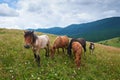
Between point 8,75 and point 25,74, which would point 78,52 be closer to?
point 25,74

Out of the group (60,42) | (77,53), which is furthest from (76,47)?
(60,42)

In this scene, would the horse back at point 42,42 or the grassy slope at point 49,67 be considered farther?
the horse back at point 42,42

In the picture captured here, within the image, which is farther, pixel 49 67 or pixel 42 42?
pixel 42 42

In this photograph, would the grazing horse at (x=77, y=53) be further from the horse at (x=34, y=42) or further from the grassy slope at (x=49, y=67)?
the horse at (x=34, y=42)

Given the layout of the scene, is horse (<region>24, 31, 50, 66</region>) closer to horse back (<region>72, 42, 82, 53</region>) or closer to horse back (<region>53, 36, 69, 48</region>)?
horse back (<region>53, 36, 69, 48</region>)

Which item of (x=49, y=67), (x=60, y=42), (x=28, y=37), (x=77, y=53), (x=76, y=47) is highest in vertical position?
(x=28, y=37)

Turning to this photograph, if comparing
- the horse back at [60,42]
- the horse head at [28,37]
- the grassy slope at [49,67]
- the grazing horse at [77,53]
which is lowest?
the grassy slope at [49,67]

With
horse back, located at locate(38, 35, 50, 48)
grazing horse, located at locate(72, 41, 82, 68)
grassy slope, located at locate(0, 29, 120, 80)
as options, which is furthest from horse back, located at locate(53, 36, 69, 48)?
grazing horse, located at locate(72, 41, 82, 68)

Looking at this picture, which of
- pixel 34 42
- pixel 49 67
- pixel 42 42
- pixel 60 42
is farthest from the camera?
pixel 60 42

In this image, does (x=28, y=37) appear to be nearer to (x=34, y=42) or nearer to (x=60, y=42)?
(x=34, y=42)

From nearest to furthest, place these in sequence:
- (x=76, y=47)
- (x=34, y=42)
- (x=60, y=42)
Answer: (x=34, y=42) < (x=76, y=47) < (x=60, y=42)

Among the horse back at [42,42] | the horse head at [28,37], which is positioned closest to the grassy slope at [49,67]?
the horse back at [42,42]

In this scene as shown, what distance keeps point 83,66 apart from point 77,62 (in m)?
1.78

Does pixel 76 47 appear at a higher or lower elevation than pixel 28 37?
lower
